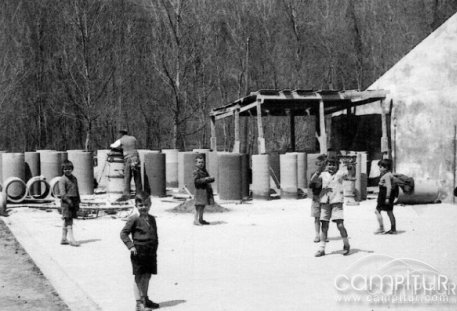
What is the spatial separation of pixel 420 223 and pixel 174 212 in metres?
5.52

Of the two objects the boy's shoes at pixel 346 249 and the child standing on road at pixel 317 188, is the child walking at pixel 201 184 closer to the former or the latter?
the child standing on road at pixel 317 188

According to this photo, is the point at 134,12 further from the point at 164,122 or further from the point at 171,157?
the point at 171,157

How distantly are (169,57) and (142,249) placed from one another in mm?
27354

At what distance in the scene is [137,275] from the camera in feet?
18.1

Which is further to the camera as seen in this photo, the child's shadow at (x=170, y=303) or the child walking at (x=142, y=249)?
the child's shadow at (x=170, y=303)

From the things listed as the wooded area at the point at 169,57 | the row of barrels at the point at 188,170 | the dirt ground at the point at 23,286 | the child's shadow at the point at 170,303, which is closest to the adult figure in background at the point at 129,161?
the row of barrels at the point at 188,170

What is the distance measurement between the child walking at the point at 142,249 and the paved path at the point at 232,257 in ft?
0.72

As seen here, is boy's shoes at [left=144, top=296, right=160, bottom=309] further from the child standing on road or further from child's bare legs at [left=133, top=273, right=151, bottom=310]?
the child standing on road

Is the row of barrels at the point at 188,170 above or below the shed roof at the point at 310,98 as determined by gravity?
below

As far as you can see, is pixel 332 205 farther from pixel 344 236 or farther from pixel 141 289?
pixel 141 289

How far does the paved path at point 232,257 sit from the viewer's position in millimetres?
5926

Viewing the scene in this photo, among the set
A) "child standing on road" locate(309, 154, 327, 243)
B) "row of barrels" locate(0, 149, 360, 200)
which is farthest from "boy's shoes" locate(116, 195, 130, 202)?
"child standing on road" locate(309, 154, 327, 243)

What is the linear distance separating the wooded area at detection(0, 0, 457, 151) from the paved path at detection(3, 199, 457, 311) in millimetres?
18826

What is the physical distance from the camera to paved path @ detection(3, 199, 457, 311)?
19.4ft
